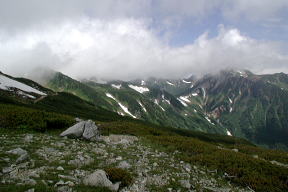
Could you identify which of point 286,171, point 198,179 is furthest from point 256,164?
point 198,179

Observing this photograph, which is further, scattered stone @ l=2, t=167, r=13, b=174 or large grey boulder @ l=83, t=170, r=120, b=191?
scattered stone @ l=2, t=167, r=13, b=174

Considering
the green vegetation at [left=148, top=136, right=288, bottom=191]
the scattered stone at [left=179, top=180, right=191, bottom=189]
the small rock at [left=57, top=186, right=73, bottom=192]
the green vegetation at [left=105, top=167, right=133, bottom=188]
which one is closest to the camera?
the small rock at [left=57, top=186, right=73, bottom=192]

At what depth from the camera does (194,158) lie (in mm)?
19531

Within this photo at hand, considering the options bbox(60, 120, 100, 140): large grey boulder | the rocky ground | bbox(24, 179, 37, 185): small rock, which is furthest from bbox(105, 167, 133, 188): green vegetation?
bbox(60, 120, 100, 140): large grey boulder

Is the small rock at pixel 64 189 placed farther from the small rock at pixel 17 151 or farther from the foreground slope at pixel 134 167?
the small rock at pixel 17 151

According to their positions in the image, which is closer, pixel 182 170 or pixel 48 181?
pixel 48 181

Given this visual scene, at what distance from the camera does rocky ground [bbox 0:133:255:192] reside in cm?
1022

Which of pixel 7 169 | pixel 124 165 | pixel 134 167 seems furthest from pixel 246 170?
pixel 7 169

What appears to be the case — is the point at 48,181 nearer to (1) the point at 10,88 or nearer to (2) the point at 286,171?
(2) the point at 286,171

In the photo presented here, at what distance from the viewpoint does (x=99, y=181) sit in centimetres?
1086

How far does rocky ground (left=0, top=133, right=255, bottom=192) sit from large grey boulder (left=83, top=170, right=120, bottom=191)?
0.31 m

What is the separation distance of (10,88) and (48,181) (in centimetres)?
10173

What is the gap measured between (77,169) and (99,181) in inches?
93.1

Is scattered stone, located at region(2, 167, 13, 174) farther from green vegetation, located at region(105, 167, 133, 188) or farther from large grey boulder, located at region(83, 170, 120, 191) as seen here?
green vegetation, located at region(105, 167, 133, 188)
